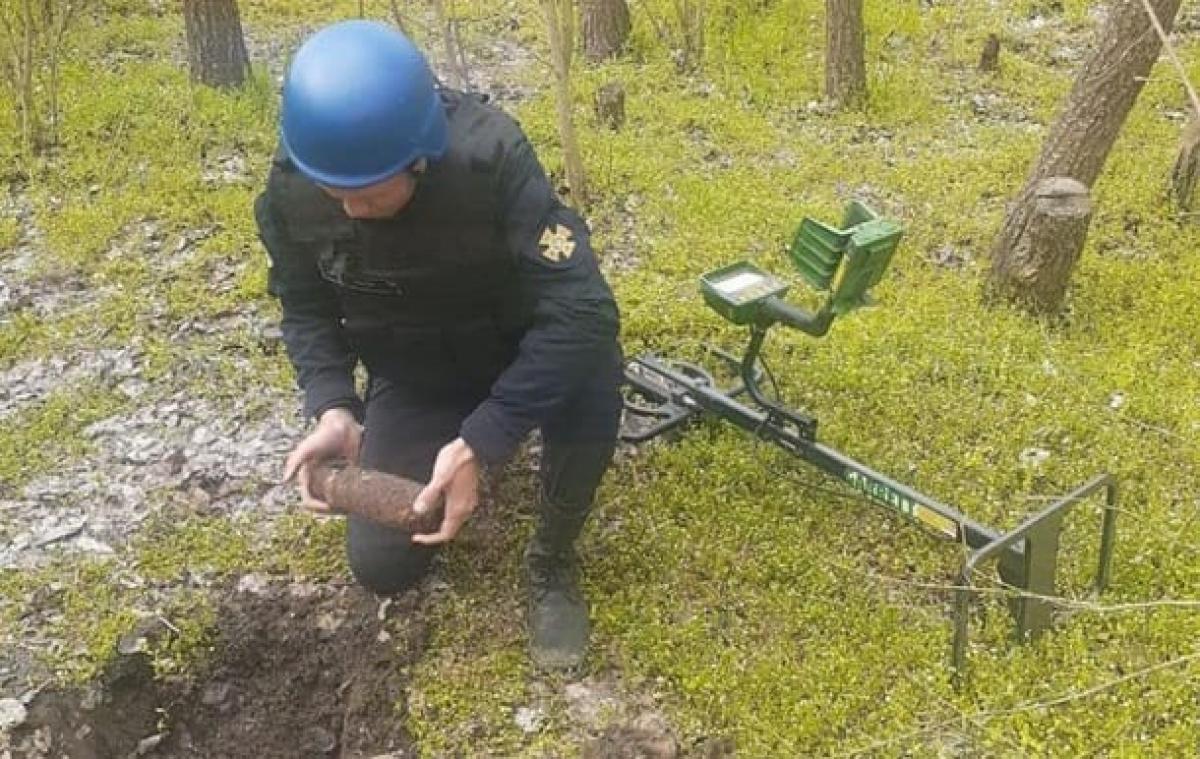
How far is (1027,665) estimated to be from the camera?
11.1ft

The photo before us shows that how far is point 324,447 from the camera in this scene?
3.31 metres

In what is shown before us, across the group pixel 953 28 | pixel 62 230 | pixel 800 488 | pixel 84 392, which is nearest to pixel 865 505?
pixel 800 488

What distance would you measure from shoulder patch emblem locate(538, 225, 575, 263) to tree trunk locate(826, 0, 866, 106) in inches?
188

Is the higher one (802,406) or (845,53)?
(845,53)

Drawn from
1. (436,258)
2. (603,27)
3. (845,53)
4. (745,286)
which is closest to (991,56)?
(845,53)

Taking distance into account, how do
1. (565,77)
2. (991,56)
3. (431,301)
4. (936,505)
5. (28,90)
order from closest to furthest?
(431,301)
(936,505)
(565,77)
(28,90)
(991,56)

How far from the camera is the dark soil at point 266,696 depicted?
351 cm

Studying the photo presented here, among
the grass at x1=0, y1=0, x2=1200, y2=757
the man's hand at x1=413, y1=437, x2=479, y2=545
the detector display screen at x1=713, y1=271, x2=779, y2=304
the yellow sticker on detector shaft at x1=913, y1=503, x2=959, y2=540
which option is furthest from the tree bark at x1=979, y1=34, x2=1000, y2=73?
the man's hand at x1=413, y1=437, x2=479, y2=545

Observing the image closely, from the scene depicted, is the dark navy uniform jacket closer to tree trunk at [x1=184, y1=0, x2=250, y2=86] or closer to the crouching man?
the crouching man

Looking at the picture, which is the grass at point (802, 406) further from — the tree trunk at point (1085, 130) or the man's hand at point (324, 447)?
the man's hand at point (324, 447)

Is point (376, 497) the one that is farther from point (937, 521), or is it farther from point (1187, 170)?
point (1187, 170)

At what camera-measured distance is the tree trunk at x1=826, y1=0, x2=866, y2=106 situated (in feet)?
23.8

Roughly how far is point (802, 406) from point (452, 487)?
196cm

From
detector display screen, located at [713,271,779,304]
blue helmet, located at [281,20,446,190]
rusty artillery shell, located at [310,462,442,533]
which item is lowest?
rusty artillery shell, located at [310,462,442,533]
